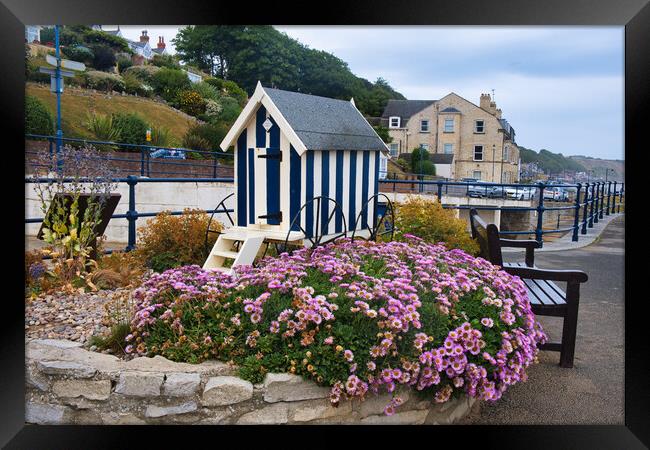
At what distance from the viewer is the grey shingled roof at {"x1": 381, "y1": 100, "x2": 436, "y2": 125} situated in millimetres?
5309

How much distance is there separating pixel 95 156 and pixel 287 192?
1598 millimetres

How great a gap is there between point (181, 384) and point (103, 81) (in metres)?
3.20

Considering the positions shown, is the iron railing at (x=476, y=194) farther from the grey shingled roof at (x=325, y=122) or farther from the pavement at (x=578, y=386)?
the pavement at (x=578, y=386)

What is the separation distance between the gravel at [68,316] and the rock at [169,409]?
2.49 ft

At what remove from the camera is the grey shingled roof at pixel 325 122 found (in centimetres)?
485

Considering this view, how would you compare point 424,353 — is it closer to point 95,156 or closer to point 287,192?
point 287,192

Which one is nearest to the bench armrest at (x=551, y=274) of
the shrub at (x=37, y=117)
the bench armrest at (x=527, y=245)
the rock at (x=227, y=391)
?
the bench armrest at (x=527, y=245)

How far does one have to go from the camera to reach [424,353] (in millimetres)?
3316
